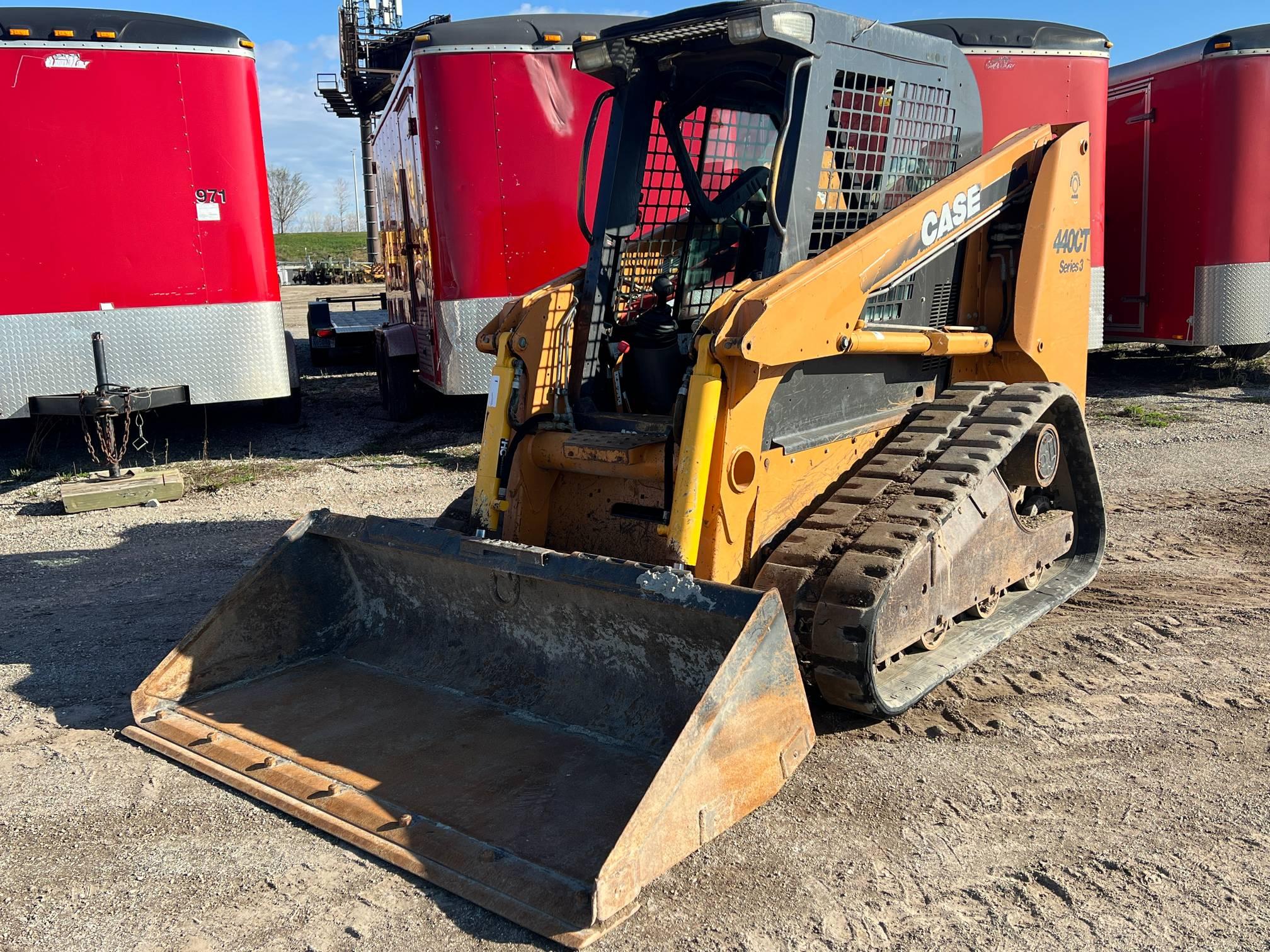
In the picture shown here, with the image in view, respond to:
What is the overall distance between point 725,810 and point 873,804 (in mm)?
539

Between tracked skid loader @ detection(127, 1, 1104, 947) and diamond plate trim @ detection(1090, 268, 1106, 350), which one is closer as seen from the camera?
tracked skid loader @ detection(127, 1, 1104, 947)

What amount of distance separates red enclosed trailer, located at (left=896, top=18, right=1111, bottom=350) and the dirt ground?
5843 mm

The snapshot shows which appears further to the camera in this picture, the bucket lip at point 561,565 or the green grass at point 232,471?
the green grass at point 232,471

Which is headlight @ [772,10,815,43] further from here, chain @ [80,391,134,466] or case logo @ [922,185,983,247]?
chain @ [80,391,134,466]

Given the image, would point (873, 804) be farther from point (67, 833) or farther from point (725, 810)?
point (67, 833)

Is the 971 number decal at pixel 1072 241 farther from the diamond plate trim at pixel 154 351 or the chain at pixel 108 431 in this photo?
the chain at pixel 108 431

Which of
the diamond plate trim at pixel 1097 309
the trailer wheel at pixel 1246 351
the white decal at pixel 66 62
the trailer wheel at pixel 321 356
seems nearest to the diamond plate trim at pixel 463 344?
the white decal at pixel 66 62

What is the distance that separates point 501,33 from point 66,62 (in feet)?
10.8

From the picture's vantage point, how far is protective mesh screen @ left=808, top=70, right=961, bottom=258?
4238mm

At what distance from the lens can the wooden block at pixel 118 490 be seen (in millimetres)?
7684

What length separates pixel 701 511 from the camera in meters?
3.64

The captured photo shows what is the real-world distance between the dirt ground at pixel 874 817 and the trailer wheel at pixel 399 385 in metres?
4.91

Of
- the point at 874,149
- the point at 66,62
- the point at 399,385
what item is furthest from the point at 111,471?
the point at 874,149

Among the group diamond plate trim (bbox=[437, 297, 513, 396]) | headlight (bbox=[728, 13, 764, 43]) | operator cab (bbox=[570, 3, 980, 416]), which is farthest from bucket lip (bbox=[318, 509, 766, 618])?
diamond plate trim (bbox=[437, 297, 513, 396])
